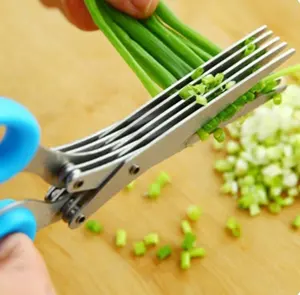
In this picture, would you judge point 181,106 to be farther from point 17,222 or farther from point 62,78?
point 62,78

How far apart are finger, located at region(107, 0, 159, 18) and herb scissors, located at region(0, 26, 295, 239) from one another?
0.13 meters

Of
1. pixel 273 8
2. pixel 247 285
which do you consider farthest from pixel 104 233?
pixel 273 8

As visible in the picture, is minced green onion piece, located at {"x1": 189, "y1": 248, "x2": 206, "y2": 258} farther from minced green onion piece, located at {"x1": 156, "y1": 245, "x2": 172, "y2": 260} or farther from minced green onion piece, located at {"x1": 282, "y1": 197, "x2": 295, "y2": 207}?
minced green onion piece, located at {"x1": 282, "y1": 197, "x2": 295, "y2": 207}

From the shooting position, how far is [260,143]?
3.75ft

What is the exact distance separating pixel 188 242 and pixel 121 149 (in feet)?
0.90

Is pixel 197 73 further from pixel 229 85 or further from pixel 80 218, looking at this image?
pixel 80 218

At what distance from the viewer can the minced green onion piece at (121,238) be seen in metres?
1.05

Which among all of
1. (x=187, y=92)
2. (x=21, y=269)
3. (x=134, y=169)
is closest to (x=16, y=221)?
(x=21, y=269)

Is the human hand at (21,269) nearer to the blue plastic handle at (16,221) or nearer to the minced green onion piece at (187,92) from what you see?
the blue plastic handle at (16,221)

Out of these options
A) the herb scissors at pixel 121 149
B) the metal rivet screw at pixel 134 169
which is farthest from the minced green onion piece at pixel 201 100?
the metal rivet screw at pixel 134 169

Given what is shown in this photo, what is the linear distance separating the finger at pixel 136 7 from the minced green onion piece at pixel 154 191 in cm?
27

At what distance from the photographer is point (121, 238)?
105cm

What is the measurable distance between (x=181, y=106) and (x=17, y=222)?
0.24 meters

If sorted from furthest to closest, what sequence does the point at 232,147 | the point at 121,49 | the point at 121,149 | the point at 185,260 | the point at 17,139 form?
the point at 232,147 < the point at 185,260 < the point at 121,49 < the point at 121,149 < the point at 17,139
